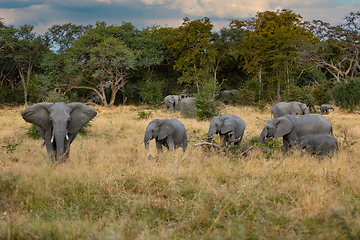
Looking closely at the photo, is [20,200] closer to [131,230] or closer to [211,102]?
[131,230]

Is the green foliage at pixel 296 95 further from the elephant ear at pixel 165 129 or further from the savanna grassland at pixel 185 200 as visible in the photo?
the elephant ear at pixel 165 129

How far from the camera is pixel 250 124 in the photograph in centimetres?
1408

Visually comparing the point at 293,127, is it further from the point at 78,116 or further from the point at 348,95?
the point at 348,95

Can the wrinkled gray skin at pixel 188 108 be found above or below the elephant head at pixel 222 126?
below

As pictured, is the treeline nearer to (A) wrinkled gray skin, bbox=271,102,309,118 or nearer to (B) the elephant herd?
(A) wrinkled gray skin, bbox=271,102,309,118

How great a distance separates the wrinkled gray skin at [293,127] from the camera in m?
8.05

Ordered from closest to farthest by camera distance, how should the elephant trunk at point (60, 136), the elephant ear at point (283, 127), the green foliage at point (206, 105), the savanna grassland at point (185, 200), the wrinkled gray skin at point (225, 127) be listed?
the savanna grassland at point (185, 200), the elephant trunk at point (60, 136), the elephant ear at point (283, 127), the wrinkled gray skin at point (225, 127), the green foliage at point (206, 105)

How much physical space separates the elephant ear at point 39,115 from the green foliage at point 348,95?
17.3 meters

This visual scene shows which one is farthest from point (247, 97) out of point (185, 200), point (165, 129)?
point (185, 200)

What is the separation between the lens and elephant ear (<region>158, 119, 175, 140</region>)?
8.24 meters

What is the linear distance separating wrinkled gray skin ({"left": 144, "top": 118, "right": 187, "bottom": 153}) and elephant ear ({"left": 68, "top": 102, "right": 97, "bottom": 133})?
5.39 feet

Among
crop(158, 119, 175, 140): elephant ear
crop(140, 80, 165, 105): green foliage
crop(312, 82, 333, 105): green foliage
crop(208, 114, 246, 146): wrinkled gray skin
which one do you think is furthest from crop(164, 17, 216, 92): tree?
crop(158, 119, 175, 140): elephant ear

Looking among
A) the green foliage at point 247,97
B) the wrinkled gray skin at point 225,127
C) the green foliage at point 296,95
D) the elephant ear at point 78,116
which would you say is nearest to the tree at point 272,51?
the green foliage at point 247,97

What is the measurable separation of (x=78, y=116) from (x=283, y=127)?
200 inches
